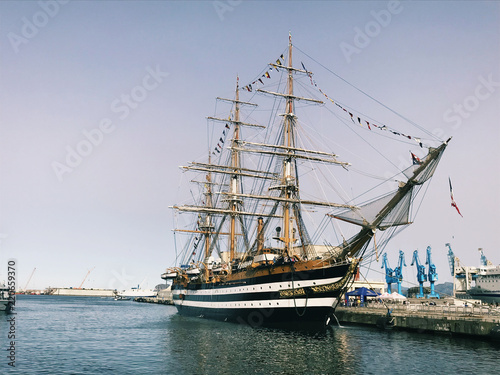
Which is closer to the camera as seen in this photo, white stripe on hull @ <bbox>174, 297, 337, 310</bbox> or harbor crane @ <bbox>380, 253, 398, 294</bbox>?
white stripe on hull @ <bbox>174, 297, 337, 310</bbox>

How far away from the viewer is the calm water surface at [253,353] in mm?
21812

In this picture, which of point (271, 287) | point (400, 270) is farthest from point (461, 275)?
point (271, 287)

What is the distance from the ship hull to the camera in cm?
3481

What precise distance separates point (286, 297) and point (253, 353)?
11.3 meters

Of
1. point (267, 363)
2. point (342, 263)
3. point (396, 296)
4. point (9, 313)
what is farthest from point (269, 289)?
point (9, 313)

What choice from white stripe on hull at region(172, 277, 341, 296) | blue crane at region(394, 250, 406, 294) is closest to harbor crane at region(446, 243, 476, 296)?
blue crane at region(394, 250, 406, 294)

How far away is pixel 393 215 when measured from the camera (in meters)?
31.0

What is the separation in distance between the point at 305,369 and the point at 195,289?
39.4 m

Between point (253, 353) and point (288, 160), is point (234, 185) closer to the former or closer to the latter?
point (288, 160)

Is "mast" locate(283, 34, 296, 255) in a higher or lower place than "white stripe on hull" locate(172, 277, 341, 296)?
higher

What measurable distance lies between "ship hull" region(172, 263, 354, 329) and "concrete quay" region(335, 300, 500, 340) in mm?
8153

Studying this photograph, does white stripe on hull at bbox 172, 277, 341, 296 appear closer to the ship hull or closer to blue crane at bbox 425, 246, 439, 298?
the ship hull

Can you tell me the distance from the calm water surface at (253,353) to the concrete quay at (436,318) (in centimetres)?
93

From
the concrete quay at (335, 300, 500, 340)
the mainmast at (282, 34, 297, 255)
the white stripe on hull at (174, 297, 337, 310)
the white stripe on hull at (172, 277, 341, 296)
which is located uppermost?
the mainmast at (282, 34, 297, 255)
